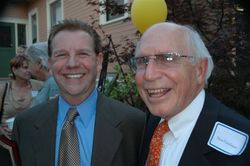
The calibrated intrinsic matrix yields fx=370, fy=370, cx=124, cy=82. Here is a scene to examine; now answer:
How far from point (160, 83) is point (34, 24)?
15.7 metres

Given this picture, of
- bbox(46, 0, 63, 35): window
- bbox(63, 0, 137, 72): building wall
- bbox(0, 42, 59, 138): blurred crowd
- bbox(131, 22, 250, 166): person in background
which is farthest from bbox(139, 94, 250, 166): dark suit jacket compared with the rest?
bbox(46, 0, 63, 35): window

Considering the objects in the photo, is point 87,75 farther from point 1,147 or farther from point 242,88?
point 242,88

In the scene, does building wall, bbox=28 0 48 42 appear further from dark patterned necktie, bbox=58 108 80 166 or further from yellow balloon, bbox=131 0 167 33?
dark patterned necktie, bbox=58 108 80 166

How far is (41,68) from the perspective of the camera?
474 centimetres

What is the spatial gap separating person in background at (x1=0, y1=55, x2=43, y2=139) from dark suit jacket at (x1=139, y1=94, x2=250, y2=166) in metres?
2.98

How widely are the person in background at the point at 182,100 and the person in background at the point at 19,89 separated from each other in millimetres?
2803

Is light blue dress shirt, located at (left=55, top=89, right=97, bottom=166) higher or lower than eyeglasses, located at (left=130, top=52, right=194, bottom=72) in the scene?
lower

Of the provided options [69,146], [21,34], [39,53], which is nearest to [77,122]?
[69,146]

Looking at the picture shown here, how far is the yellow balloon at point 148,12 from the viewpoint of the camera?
4438 millimetres

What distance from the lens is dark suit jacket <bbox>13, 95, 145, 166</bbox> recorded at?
2.08m

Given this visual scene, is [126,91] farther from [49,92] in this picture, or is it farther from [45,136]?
[45,136]

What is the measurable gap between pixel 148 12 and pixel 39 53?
1.41 m

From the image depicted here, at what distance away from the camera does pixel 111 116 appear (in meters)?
2.20

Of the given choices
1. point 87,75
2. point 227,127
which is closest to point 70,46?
point 87,75
